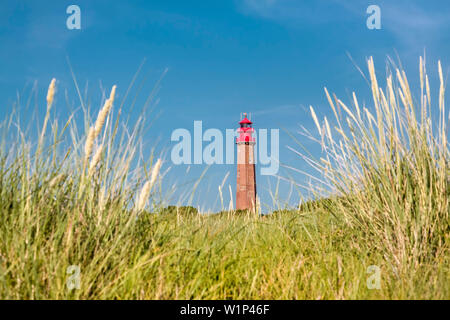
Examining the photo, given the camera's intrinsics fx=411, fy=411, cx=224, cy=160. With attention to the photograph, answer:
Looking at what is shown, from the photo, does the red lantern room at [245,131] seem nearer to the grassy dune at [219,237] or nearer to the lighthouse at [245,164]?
the lighthouse at [245,164]

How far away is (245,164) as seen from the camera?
26.2 meters

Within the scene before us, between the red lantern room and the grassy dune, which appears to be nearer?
the grassy dune

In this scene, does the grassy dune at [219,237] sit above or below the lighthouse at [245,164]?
below

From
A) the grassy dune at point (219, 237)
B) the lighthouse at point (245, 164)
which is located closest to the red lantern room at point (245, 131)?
the lighthouse at point (245, 164)

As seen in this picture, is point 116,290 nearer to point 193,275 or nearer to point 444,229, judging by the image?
point 193,275

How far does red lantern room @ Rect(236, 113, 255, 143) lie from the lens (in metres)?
25.6

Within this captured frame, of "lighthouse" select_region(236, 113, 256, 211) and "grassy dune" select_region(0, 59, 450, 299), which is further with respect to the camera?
"lighthouse" select_region(236, 113, 256, 211)

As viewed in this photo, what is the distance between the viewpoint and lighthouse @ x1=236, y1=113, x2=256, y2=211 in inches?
1012

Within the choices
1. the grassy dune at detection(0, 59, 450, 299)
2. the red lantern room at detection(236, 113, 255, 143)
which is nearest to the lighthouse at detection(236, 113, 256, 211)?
the red lantern room at detection(236, 113, 255, 143)

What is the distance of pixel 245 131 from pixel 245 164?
2.11 m

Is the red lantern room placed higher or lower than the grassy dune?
higher

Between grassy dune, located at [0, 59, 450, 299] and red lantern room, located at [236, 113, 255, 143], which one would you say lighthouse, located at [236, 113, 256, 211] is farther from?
grassy dune, located at [0, 59, 450, 299]

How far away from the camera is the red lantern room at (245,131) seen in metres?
25.6
